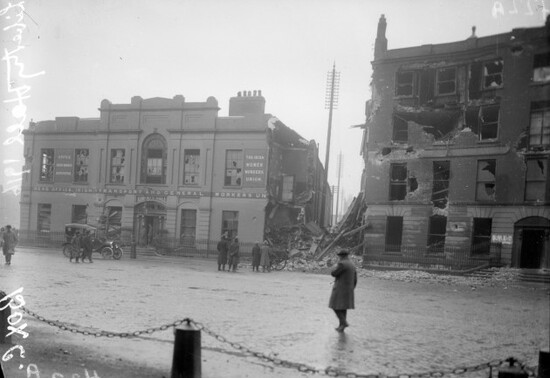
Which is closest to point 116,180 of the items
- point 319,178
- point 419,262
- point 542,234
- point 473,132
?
point 319,178

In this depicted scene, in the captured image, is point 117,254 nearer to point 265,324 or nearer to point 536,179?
point 265,324

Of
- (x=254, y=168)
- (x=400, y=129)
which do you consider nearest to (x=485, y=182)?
(x=400, y=129)

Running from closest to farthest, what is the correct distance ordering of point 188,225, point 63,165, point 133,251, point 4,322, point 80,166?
point 4,322 → point 63,165 → point 80,166 → point 133,251 → point 188,225

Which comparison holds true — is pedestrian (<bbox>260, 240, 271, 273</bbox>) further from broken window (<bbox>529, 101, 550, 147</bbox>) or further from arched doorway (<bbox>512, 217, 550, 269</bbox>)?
broken window (<bbox>529, 101, 550, 147</bbox>)

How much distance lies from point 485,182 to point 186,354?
8.35m

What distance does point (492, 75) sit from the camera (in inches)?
297

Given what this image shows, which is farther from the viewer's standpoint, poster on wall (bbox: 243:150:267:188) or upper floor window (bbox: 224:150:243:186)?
upper floor window (bbox: 224:150:243:186)

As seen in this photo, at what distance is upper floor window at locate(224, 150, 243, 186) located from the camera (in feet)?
93.1

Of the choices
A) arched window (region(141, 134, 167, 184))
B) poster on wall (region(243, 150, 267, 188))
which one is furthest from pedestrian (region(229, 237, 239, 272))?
arched window (region(141, 134, 167, 184))

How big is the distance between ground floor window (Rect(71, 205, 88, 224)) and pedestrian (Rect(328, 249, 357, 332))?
17723mm

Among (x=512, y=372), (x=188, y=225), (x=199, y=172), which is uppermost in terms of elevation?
(x=199, y=172)

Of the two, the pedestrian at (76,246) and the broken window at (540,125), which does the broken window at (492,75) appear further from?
the pedestrian at (76,246)

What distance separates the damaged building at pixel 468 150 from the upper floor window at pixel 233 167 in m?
9.07

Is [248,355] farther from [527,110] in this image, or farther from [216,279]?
[216,279]
